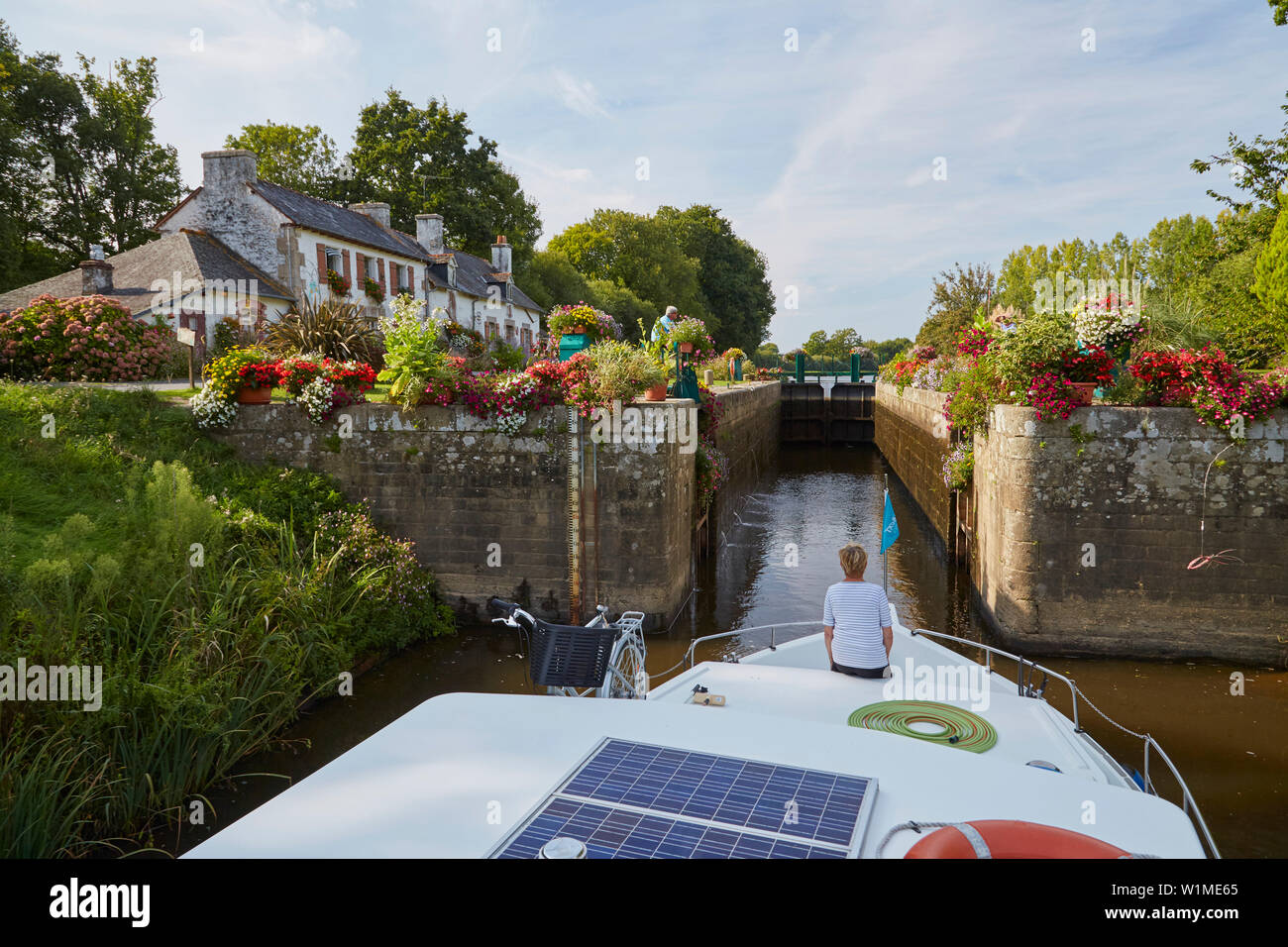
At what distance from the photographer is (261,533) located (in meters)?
8.30

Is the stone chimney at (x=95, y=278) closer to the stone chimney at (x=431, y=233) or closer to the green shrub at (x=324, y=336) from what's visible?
the green shrub at (x=324, y=336)

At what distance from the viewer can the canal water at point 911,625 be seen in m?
5.70

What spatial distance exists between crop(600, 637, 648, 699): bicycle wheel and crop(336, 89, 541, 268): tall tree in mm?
37045

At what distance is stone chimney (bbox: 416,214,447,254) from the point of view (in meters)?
33.6

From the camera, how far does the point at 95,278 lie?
20328mm

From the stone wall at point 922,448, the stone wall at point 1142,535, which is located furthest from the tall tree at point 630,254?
the stone wall at point 1142,535

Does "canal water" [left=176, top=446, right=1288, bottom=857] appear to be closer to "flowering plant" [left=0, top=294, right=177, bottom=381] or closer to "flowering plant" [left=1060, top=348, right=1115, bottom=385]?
"flowering plant" [left=1060, top=348, right=1115, bottom=385]

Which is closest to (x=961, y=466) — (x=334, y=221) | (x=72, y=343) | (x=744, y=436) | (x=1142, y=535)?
(x=1142, y=535)

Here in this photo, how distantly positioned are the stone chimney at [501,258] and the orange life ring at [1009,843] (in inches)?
1462

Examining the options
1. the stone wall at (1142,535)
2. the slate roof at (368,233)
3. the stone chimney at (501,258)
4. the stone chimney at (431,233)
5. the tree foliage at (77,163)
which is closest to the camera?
the stone wall at (1142,535)

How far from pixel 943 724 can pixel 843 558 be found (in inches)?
55.1

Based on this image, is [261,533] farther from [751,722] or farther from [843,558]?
[751,722]
